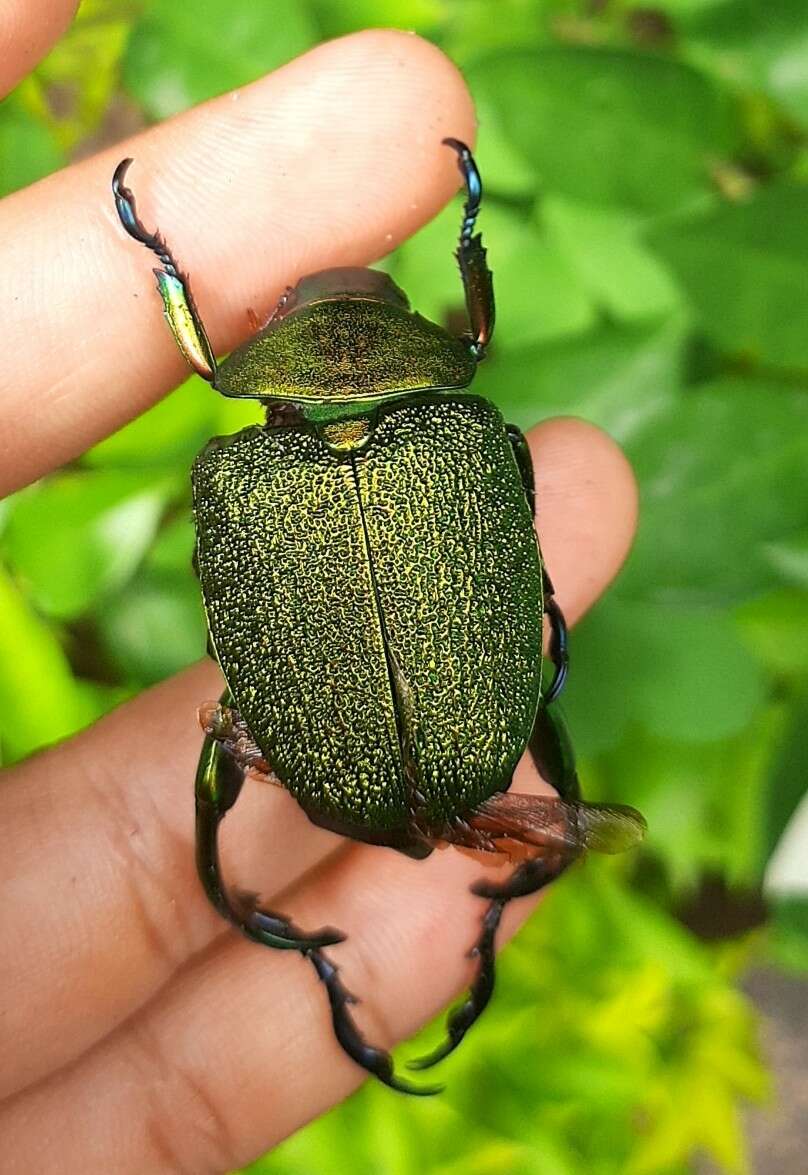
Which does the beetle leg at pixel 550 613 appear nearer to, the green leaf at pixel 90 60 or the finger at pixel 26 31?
the finger at pixel 26 31

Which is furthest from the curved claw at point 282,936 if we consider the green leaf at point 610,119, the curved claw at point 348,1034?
the green leaf at point 610,119

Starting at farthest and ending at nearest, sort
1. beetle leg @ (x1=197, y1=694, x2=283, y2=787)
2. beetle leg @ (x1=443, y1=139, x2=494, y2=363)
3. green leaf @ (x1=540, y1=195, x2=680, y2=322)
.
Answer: green leaf @ (x1=540, y1=195, x2=680, y2=322) < beetle leg @ (x1=443, y1=139, x2=494, y2=363) < beetle leg @ (x1=197, y1=694, x2=283, y2=787)

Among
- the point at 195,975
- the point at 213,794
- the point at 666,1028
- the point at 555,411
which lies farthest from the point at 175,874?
the point at 666,1028

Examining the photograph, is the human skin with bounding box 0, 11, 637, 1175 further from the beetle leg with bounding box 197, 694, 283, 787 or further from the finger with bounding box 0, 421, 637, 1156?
the beetle leg with bounding box 197, 694, 283, 787

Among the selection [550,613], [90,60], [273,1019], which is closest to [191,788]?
[273,1019]

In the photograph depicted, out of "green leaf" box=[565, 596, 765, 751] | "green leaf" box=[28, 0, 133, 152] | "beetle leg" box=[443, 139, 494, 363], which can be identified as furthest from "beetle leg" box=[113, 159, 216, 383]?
"green leaf" box=[565, 596, 765, 751]

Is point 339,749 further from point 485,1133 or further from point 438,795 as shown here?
point 485,1133
